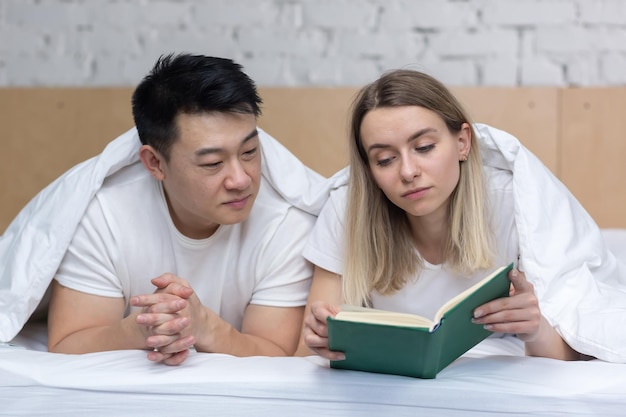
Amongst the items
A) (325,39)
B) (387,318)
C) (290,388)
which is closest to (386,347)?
(387,318)

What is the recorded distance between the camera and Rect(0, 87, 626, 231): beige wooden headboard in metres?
2.70

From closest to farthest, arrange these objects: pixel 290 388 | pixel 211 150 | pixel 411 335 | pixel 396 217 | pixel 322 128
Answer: pixel 411 335, pixel 290 388, pixel 211 150, pixel 396 217, pixel 322 128

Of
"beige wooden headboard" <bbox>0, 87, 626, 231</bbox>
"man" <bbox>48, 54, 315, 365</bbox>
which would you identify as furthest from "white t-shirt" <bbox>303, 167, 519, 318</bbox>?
"beige wooden headboard" <bbox>0, 87, 626, 231</bbox>

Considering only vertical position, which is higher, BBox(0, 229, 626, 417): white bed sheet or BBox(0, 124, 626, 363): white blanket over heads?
BBox(0, 124, 626, 363): white blanket over heads

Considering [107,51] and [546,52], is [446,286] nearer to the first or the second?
[546,52]

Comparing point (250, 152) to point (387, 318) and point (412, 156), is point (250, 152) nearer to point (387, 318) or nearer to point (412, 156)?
point (412, 156)

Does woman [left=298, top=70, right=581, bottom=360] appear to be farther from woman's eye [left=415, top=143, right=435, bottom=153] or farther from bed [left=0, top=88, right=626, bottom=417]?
bed [left=0, top=88, right=626, bottom=417]

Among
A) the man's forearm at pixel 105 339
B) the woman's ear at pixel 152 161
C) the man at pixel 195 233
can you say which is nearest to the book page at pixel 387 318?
the man at pixel 195 233

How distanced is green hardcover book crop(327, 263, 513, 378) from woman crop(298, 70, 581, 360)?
189 millimetres

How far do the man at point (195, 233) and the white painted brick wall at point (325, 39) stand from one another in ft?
3.28

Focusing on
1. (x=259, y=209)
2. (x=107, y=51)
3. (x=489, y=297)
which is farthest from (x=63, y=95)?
(x=489, y=297)

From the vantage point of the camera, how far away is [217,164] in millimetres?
1710

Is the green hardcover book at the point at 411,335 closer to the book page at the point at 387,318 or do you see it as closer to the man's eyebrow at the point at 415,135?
the book page at the point at 387,318

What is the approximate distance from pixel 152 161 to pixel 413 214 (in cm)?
59
